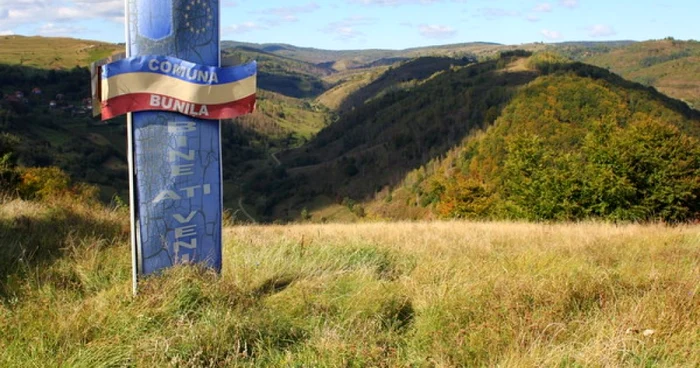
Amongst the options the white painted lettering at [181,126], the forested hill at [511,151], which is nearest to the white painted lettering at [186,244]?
the white painted lettering at [181,126]

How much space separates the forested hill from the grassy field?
2324 cm

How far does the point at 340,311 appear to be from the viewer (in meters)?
3.68

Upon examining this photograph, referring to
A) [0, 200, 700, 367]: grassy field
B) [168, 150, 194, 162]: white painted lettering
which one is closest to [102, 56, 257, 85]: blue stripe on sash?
[168, 150, 194, 162]: white painted lettering

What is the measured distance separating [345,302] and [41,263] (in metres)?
2.60

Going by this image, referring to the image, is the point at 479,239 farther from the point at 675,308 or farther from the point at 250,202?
the point at 250,202

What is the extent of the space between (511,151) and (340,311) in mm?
39069

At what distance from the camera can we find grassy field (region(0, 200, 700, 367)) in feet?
9.64

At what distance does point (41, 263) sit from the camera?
4.42m

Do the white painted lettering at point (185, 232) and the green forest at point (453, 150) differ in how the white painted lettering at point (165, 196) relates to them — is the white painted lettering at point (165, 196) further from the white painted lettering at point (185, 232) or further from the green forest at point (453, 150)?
the green forest at point (453, 150)

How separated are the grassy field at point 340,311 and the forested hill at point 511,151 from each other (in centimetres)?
2324

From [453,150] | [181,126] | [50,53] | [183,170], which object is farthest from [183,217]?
[50,53]

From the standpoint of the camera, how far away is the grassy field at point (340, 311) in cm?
294

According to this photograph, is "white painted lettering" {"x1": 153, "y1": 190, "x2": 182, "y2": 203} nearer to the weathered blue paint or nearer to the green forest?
the weathered blue paint

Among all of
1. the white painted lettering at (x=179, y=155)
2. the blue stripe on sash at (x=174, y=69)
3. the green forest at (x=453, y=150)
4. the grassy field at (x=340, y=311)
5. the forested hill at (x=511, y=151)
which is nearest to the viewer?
the grassy field at (x=340, y=311)
